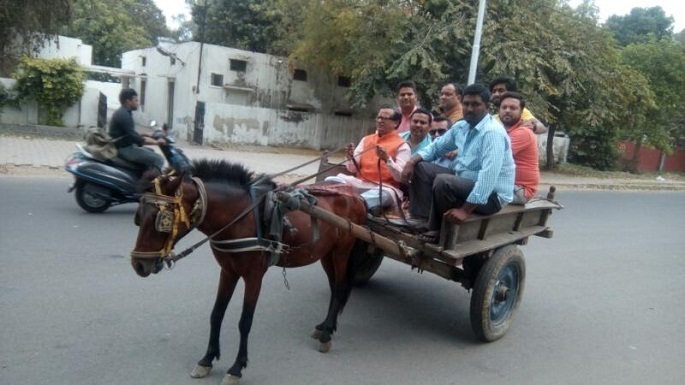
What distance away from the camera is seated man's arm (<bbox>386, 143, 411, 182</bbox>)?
185 inches

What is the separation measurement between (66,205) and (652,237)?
→ 10281 millimetres

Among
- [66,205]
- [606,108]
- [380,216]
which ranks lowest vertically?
[66,205]

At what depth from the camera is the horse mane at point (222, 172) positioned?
3.54 meters

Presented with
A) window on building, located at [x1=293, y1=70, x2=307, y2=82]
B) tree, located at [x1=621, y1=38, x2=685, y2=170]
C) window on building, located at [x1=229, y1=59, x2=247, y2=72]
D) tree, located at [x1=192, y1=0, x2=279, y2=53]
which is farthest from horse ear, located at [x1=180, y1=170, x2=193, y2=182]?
tree, located at [x1=621, y1=38, x2=685, y2=170]

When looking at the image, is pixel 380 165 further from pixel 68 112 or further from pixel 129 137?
pixel 68 112

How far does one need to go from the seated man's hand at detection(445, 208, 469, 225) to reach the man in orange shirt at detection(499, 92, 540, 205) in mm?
1091

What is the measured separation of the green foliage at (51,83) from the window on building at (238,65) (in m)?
5.40

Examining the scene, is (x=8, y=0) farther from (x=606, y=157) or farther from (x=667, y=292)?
(x=606, y=157)

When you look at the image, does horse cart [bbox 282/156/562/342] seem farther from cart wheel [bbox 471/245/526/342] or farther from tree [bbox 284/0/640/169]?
tree [bbox 284/0/640/169]

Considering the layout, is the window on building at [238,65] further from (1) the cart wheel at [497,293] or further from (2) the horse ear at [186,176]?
(2) the horse ear at [186,176]

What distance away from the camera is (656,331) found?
17.5 ft

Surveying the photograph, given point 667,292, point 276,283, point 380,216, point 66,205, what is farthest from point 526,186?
point 66,205

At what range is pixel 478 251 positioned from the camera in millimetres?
4285

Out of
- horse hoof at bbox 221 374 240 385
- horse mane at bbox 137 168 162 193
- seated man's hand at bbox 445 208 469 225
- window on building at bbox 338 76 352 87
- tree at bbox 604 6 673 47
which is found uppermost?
tree at bbox 604 6 673 47
